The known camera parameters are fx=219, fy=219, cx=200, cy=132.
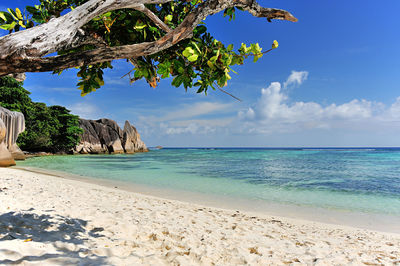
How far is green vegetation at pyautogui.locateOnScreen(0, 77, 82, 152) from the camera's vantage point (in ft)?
83.9

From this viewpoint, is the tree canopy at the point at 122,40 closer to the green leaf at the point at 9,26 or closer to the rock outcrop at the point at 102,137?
the green leaf at the point at 9,26

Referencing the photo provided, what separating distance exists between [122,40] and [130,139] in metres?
51.5

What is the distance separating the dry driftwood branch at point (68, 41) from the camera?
1.76 meters

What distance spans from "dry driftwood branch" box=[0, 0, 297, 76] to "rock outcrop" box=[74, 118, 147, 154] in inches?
1756

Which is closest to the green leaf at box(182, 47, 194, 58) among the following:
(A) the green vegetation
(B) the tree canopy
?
(B) the tree canopy

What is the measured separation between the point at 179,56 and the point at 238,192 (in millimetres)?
9164

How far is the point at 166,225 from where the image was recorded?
4730mm

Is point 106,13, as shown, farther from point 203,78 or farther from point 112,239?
point 112,239

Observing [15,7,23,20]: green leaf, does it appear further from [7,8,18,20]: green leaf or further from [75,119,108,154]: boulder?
[75,119,108,154]: boulder

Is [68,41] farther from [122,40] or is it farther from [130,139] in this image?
[130,139]

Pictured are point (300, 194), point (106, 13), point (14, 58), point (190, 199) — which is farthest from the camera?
point (300, 194)

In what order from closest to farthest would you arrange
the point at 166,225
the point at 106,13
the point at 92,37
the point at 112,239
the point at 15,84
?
the point at 106,13, the point at 92,37, the point at 112,239, the point at 166,225, the point at 15,84

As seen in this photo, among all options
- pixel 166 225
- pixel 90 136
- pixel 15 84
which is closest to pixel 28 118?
pixel 15 84

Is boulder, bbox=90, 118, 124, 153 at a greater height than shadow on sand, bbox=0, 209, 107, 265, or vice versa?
boulder, bbox=90, 118, 124, 153
